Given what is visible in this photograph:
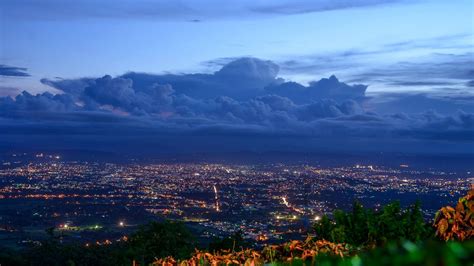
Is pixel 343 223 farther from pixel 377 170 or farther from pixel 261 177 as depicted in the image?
pixel 377 170

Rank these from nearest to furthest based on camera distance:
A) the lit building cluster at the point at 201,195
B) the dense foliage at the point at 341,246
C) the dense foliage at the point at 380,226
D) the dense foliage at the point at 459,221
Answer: the dense foliage at the point at 341,246 → the dense foliage at the point at 459,221 → the dense foliage at the point at 380,226 → the lit building cluster at the point at 201,195

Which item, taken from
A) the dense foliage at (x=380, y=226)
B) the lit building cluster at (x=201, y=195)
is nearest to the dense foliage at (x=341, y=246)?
the dense foliage at (x=380, y=226)

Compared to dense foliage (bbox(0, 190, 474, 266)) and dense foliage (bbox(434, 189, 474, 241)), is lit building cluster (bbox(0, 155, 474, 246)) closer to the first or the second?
dense foliage (bbox(0, 190, 474, 266))

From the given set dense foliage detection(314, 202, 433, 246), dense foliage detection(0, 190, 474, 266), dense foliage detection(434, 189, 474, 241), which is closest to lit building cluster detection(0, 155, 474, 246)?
dense foliage detection(0, 190, 474, 266)

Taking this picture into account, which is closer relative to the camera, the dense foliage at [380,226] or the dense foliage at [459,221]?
the dense foliage at [459,221]

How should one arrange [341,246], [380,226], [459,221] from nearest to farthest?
1. [341,246]
2. [459,221]
3. [380,226]

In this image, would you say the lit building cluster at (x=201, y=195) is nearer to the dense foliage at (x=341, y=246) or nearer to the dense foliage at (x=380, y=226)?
the dense foliage at (x=341, y=246)

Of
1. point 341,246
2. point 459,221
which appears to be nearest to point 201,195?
point 459,221

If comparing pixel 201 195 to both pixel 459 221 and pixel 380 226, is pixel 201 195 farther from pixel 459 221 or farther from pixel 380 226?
pixel 459 221

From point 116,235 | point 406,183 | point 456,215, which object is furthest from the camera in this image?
point 406,183

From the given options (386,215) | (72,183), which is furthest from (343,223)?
(72,183)

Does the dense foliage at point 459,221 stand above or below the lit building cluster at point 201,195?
above
